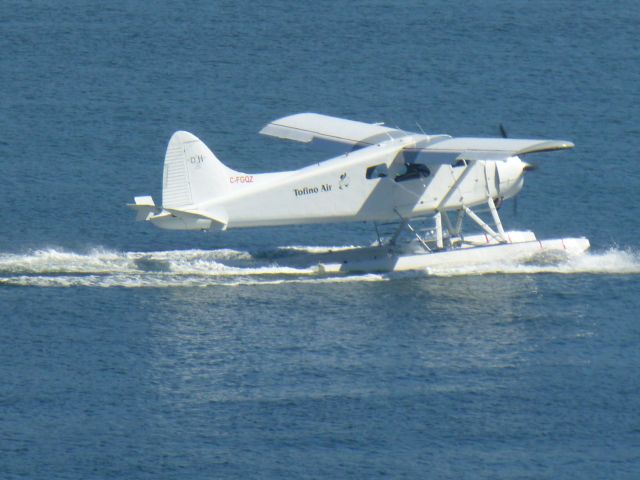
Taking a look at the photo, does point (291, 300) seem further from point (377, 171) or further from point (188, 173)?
point (377, 171)

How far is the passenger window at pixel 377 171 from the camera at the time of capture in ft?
171

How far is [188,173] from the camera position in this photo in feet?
166

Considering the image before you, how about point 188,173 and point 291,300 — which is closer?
point 291,300

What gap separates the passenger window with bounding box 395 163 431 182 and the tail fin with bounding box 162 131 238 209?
5.25 m

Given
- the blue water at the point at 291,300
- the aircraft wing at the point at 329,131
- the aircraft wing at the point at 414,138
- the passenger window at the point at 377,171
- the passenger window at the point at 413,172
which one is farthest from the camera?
the aircraft wing at the point at 329,131

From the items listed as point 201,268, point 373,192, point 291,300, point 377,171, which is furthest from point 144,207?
point 377,171

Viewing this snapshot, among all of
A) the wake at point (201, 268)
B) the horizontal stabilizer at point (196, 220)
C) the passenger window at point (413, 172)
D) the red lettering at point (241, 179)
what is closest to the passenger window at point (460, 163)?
the passenger window at point (413, 172)

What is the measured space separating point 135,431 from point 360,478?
5.48 metres

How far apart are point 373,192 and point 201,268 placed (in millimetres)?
5204

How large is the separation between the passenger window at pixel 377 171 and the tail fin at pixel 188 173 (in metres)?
4.25

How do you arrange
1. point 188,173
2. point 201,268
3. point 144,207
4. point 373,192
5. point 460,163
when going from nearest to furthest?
point 144,207 < point 188,173 < point 201,268 < point 373,192 < point 460,163

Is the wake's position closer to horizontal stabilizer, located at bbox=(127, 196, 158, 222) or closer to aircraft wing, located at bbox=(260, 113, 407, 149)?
horizontal stabilizer, located at bbox=(127, 196, 158, 222)

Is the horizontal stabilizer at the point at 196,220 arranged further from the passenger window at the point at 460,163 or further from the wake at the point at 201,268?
the passenger window at the point at 460,163

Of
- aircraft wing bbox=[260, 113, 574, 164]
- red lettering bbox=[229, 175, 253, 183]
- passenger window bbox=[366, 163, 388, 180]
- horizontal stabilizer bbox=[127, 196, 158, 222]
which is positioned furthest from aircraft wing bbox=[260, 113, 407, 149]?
horizontal stabilizer bbox=[127, 196, 158, 222]
